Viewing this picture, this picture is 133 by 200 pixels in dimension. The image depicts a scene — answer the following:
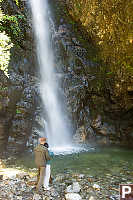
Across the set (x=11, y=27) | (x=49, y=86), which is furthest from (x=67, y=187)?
(x=11, y=27)

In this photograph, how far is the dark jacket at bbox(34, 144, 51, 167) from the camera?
4.59 m

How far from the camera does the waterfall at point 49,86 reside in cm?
1149

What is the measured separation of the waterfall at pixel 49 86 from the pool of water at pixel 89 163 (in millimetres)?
2382

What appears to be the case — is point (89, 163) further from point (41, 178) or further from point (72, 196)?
point (41, 178)

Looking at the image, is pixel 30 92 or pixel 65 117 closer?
pixel 30 92

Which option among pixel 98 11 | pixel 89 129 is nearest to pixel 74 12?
pixel 98 11

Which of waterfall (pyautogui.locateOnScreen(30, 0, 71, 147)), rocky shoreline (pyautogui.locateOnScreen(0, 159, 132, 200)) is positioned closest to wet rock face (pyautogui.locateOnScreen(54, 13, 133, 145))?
waterfall (pyautogui.locateOnScreen(30, 0, 71, 147))

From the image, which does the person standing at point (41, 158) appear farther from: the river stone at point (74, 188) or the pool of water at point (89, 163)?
the pool of water at point (89, 163)

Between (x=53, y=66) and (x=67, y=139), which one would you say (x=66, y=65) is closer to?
(x=53, y=66)

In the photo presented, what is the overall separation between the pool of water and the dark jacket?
218 centimetres

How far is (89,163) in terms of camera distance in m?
7.83

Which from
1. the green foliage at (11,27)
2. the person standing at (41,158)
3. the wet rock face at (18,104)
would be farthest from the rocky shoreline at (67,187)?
the green foliage at (11,27)

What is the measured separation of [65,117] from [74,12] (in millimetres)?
9088

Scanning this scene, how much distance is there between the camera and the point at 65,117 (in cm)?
1226
